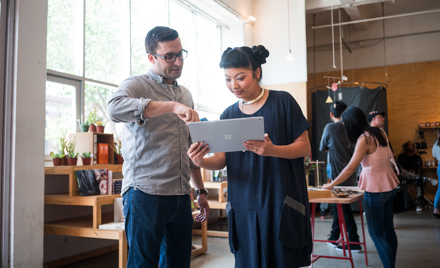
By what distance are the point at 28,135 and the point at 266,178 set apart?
2.49m

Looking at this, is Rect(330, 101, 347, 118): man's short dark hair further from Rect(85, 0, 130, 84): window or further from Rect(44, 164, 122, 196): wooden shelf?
Rect(44, 164, 122, 196): wooden shelf

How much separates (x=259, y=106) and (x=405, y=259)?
330cm

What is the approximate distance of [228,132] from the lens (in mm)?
1444

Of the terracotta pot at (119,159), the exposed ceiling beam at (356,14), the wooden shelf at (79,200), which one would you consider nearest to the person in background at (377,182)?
the wooden shelf at (79,200)

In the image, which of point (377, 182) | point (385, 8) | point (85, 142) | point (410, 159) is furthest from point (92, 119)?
point (385, 8)

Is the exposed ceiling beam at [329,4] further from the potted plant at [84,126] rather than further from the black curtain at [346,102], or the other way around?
the potted plant at [84,126]

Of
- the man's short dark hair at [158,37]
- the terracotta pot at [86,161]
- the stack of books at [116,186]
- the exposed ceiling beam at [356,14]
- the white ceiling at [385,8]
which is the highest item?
the white ceiling at [385,8]

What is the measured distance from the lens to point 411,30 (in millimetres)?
9438

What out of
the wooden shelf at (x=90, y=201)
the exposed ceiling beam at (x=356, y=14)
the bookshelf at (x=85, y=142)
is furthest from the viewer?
the exposed ceiling beam at (x=356, y=14)

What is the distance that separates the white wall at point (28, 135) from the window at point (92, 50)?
0.83m

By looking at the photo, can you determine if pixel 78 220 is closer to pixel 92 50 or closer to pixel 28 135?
pixel 28 135

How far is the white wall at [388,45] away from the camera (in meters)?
9.26

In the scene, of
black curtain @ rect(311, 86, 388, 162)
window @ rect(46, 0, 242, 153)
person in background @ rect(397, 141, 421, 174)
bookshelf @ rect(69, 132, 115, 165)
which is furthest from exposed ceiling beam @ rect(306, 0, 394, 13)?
bookshelf @ rect(69, 132, 115, 165)

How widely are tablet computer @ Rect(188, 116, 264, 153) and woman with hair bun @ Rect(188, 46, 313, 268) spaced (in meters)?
0.03
